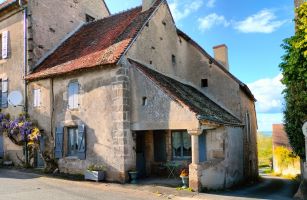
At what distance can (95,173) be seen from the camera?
1245 cm

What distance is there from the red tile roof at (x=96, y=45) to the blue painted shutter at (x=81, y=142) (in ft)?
8.32

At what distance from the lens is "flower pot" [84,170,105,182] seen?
488 inches

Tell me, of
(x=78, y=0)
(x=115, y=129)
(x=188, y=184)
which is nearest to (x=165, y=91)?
(x=115, y=129)

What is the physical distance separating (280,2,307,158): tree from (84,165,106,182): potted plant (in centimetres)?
802

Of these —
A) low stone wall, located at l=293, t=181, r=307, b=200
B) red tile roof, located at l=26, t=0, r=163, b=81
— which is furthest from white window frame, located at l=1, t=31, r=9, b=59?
low stone wall, located at l=293, t=181, r=307, b=200

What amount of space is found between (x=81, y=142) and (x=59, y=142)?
144 cm

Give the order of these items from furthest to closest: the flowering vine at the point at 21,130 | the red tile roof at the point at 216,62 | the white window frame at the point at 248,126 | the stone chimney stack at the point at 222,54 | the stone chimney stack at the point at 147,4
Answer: the stone chimney stack at the point at 222,54
the white window frame at the point at 248,126
the red tile roof at the point at 216,62
the stone chimney stack at the point at 147,4
the flowering vine at the point at 21,130

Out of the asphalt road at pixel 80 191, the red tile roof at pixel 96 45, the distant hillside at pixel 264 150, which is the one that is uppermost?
the red tile roof at pixel 96 45

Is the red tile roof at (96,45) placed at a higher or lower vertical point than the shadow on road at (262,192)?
higher

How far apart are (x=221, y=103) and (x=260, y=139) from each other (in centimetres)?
4196

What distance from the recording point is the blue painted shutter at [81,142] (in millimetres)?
13391

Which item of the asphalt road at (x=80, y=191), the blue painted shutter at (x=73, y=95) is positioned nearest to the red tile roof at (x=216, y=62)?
the blue painted shutter at (x=73, y=95)

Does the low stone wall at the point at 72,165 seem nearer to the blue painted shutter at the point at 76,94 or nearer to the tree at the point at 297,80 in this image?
the blue painted shutter at the point at 76,94

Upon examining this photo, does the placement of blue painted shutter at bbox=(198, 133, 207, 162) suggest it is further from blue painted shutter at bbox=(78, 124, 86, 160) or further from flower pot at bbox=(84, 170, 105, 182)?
blue painted shutter at bbox=(78, 124, 86, 160)
